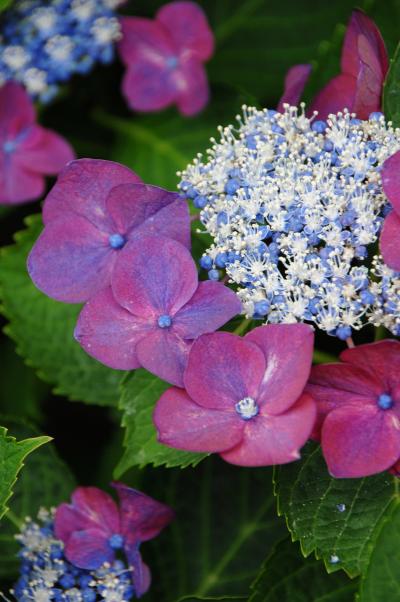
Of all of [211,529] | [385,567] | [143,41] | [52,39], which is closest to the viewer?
[385,567]

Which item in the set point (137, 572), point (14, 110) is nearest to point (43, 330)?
point (14, 110)

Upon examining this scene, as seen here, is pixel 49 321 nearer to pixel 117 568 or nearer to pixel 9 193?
pixel 9 193

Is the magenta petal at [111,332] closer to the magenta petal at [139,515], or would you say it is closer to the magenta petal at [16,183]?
the magenta petal at [139,515]

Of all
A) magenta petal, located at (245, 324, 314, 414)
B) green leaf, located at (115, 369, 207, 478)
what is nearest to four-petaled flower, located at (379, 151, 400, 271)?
magenta petal, located at (245, 324, 314, 414)

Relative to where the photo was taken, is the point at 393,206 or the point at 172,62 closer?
the point at 393,206

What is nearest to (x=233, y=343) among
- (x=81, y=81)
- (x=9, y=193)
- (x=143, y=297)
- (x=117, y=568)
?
(x=143, y=297)

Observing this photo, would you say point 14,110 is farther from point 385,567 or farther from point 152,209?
point 385,567
